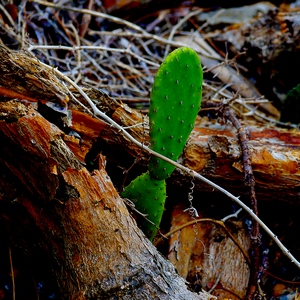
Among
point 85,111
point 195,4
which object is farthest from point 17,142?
point 195,4

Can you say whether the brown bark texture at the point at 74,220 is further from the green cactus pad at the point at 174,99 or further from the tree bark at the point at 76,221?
the green cactus pad at the point at 174,99

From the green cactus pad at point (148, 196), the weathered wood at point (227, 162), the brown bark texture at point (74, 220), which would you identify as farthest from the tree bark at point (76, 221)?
the weathered wood at point (227, 162)

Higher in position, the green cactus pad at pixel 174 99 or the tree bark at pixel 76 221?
the green cactus pad at pixel 174 99

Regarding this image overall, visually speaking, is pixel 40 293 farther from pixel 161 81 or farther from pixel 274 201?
pixel 274 201

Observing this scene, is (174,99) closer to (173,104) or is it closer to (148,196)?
(173,104)

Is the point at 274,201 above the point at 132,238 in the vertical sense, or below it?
below

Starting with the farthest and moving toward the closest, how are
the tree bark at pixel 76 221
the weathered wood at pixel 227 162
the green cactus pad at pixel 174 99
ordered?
the weathered wood at pixel 227 162 < the green cactus pad at pixel 174 99 < the tree bark at pixel 76 221

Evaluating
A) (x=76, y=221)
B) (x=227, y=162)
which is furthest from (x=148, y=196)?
(x=227, y=162)
